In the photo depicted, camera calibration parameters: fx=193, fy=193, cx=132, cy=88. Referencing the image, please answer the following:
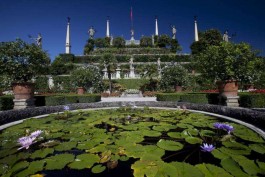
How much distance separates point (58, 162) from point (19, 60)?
11.7 m

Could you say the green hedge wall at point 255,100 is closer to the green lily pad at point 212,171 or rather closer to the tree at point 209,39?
the green lily pad at point 212,171

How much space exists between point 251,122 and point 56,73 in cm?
3432

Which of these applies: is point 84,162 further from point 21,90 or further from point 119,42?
point 119,42

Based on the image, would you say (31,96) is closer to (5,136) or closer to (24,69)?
(24,69)

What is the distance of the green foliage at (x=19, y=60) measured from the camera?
12320 mm

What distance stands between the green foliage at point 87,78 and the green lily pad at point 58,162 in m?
21.6

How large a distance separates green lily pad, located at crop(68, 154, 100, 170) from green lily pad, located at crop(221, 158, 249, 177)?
1952 millimetres

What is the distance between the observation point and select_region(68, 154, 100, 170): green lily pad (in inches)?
114

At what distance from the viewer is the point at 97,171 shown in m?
2.72

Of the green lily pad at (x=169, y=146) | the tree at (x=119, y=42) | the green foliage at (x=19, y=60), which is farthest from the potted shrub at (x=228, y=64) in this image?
the tree at (x=119, y=42)

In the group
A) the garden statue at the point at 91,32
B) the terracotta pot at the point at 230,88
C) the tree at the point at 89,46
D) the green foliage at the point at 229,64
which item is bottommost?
the terracotta pot at the point at 230,88

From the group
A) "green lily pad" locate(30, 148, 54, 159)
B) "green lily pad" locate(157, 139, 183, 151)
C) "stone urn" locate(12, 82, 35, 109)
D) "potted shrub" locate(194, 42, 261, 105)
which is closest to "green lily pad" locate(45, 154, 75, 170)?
"green lily pad" locate(30, 148, 54, 159)

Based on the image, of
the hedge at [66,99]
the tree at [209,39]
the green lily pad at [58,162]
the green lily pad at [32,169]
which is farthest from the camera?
the tree at [209,39]

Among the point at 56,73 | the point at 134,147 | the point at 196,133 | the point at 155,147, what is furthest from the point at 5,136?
the point at 56,73
